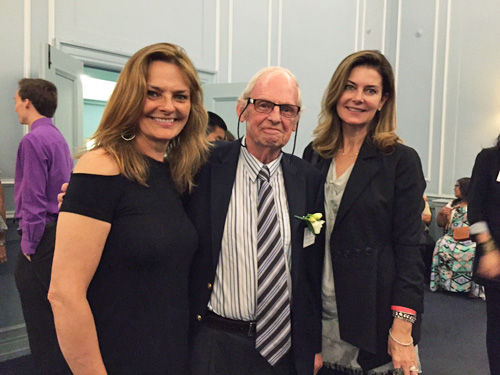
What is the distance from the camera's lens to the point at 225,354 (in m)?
1.43

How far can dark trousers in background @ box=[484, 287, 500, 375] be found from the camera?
1910 millimetres

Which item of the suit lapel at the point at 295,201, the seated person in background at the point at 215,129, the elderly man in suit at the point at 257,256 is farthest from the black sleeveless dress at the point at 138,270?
the seated person in background at the point at 215,129

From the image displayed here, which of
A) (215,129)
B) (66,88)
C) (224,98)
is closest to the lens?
(215,129)

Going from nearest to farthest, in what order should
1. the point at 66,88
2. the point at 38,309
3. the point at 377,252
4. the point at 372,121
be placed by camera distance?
the point at 377,252
the point at 372,121
the point at 38,309
the point at 66,88

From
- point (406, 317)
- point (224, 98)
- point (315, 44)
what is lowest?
point (406, 317)

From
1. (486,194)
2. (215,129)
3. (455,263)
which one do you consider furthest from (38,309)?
(455,263)

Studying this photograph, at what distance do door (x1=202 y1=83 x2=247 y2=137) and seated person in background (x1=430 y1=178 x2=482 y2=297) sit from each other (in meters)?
3.15

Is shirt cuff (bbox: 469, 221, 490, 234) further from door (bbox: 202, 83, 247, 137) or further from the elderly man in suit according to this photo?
door (bbox: 202, 83, 247, 137)

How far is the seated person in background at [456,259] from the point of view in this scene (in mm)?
5566

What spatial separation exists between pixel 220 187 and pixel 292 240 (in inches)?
12.2

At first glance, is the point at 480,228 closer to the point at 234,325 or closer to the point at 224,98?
the point at 234,325

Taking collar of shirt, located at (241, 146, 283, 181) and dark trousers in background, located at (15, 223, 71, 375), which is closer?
collar of shirt, located at (241, 146, 283, 181)

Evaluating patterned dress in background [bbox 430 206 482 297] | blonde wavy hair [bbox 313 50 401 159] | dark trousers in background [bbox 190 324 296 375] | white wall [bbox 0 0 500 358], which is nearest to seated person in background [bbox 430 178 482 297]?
patterned dress in background [bbox 430 206 482 297]

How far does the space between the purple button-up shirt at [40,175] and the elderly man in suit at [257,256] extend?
66.1 inches
